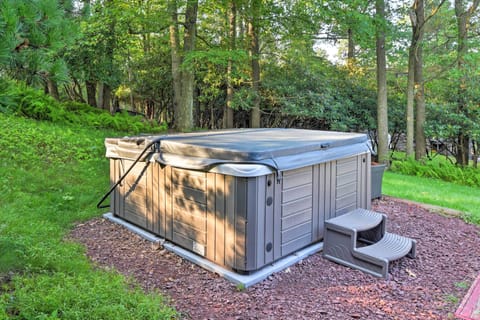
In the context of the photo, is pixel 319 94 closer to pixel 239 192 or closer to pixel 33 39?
pixel 239 192

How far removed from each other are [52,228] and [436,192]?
5794mm

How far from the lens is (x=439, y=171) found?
8078 millimetres

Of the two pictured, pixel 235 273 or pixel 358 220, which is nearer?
pixel 235 273

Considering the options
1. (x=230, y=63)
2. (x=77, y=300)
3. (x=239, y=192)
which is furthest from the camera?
(x=230, y=63)

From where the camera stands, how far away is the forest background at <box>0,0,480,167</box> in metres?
7.74

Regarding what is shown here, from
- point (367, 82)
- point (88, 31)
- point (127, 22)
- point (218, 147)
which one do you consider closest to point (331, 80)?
point (367, 82)

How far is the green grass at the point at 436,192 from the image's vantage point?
5.14 metres

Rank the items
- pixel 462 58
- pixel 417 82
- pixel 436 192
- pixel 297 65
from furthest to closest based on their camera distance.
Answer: pixel 297 65 < pixel 417 82 < pixel 462 58 < pixel 436 192

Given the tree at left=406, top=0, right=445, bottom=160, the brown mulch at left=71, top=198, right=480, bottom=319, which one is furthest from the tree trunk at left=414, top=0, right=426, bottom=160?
the brown mulch at left=71, top=198, right=480, bottom=319

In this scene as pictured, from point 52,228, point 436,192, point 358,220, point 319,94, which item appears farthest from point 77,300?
point 319,94

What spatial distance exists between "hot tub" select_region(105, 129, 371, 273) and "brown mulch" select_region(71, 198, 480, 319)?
8.3 inches

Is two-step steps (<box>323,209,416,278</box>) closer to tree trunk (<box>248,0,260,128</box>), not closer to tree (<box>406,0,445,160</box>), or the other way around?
tree trunk (<box>248,0,260,128</box>)

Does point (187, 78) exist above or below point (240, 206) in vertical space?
above

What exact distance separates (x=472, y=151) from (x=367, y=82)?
336cm
